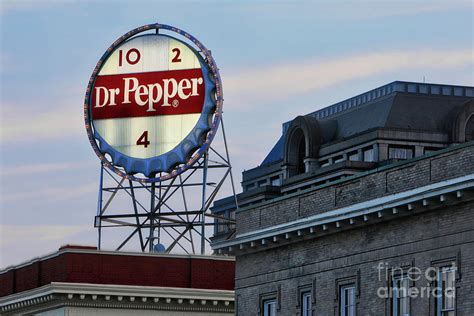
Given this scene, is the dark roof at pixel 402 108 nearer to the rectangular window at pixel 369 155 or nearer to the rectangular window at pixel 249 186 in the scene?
the rectangular window at pixel 369 155

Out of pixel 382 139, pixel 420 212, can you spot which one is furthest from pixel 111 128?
pixel 382 139

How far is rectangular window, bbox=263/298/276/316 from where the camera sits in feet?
182

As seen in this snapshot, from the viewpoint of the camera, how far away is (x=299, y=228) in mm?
52188

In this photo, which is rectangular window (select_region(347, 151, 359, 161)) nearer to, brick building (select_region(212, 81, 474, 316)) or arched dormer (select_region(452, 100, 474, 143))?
arched dormer (select_region(452, 100, 474, 143))

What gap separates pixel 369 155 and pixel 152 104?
78.1 meters

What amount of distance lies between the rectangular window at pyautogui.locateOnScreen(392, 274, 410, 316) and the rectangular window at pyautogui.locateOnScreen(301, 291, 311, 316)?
604 centimetres

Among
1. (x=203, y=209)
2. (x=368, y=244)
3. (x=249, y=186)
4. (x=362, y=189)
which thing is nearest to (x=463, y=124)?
(x=249, y=186)

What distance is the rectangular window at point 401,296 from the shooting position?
46.7 meters

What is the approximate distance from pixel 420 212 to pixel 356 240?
14.5 feet

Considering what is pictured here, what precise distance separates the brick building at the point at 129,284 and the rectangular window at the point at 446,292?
83.1 feet

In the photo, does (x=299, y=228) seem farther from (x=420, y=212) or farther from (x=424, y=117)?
(x=424, y=117)

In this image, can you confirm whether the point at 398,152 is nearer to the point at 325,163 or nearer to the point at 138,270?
the point at 325,163

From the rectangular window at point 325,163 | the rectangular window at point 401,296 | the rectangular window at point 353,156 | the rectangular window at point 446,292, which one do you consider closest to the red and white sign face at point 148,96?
the rectangular window at point 401,296

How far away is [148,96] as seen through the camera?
76.4 meters
